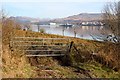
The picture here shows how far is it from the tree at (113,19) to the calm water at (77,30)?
0.35 meters

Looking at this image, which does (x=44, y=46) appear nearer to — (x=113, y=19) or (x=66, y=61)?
(x=66, y=61)

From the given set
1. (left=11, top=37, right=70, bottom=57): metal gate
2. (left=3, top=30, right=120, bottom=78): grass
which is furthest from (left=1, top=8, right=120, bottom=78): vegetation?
(left=11, top=37, right=70, bottom=57): metal gate

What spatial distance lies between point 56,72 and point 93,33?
12.6 ft

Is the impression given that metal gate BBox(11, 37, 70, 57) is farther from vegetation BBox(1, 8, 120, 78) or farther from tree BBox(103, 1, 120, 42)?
tree BBox(103, 1, 120, 42)

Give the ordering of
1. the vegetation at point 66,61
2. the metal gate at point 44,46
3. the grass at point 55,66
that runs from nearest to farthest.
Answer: the grass at point 55,66 < the vegetation at point 66,61 < the metal gate at point 44,46

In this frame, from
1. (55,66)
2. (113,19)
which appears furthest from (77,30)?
(55,66)

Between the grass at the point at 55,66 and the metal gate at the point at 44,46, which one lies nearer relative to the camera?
the grass at the point at 55,66

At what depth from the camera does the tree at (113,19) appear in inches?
395

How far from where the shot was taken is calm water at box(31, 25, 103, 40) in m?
10.5

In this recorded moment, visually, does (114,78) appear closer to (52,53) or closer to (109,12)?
(52,53)

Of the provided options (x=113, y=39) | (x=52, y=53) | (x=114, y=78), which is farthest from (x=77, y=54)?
(x=114, y=78)

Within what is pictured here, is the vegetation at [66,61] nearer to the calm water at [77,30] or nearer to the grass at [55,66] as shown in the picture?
the grass at [55,66]

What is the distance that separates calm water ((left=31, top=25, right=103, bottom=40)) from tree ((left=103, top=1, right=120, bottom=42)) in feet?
1.14

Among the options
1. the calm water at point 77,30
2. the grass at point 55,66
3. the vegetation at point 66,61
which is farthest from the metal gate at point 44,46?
the calm water at point 77,30
